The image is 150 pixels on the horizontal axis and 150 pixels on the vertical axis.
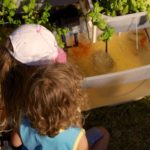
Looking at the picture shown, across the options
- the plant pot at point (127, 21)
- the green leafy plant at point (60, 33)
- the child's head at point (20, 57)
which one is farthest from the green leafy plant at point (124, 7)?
the child's head at point (20, 57)

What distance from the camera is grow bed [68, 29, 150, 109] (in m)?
1.88

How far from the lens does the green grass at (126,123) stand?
2.07m

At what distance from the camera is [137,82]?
1872 millimetres

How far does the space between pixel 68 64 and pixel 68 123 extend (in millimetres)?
192

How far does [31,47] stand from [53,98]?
20cm

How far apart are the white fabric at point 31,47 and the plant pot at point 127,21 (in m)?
0.34

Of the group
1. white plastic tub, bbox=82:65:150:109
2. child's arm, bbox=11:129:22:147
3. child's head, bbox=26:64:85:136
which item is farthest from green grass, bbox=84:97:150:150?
child's head, bbox=26:64:85:136

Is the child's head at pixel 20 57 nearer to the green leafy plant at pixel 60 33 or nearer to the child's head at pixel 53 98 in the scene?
the child's head at pixel 53 98

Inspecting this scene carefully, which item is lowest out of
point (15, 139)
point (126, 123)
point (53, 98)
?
point (126, 123)

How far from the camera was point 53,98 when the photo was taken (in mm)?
1338

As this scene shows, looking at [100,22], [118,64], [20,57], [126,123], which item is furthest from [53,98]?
[126,123]

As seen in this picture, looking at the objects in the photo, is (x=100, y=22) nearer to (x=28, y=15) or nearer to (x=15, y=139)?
(x=28, y=15)

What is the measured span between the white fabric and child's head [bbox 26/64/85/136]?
9 centimetres

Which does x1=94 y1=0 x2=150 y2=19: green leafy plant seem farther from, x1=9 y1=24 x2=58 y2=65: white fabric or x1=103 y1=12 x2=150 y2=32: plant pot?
x1=9 y1=24 x2=58 y2=65: white fabric
